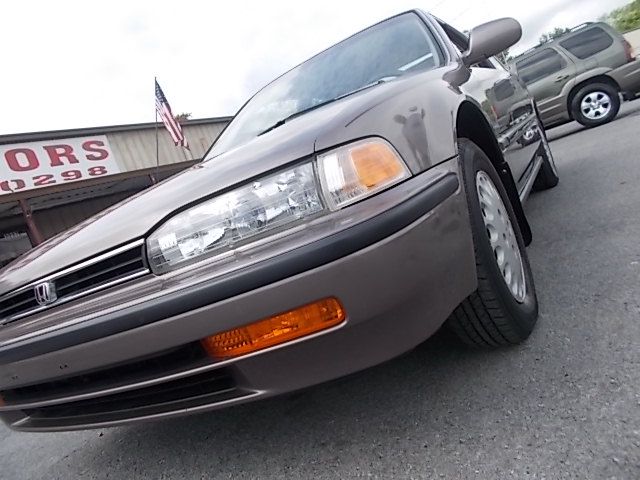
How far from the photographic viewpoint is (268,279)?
121 cm

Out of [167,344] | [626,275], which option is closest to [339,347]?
[167,344]

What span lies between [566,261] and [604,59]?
22.3 ft

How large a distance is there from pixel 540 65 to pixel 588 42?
0.75 metres

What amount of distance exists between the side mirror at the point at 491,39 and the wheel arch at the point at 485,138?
16.2 inches

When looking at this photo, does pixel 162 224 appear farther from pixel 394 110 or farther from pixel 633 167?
pixel 633 167

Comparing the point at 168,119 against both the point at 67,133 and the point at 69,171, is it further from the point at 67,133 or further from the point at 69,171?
the point at 69,171

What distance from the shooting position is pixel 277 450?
1641 millimetres

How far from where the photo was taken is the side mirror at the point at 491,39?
243 centimetres

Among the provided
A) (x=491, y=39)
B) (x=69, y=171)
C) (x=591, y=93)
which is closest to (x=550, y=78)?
(x=591, y=93)

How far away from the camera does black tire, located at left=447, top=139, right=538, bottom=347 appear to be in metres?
1.57

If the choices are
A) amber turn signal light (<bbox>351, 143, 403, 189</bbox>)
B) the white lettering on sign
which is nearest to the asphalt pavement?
amber turn signal light (<bbox>351, 143, 403, 189</bbox>)

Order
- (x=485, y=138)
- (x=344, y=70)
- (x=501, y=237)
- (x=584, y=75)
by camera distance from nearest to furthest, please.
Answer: (x=501, y=237) < (x=485, y=138) < (x=344, y=70) < (x=584, y=75)

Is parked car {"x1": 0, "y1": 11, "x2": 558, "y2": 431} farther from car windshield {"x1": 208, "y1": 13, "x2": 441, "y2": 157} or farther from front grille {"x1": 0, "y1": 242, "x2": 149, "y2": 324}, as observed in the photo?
car windshield {"x1": 208, "y1": 13, "x2": 441, "y2": 157}

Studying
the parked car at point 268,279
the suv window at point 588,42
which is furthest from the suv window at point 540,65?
the parked car at point 268,279
